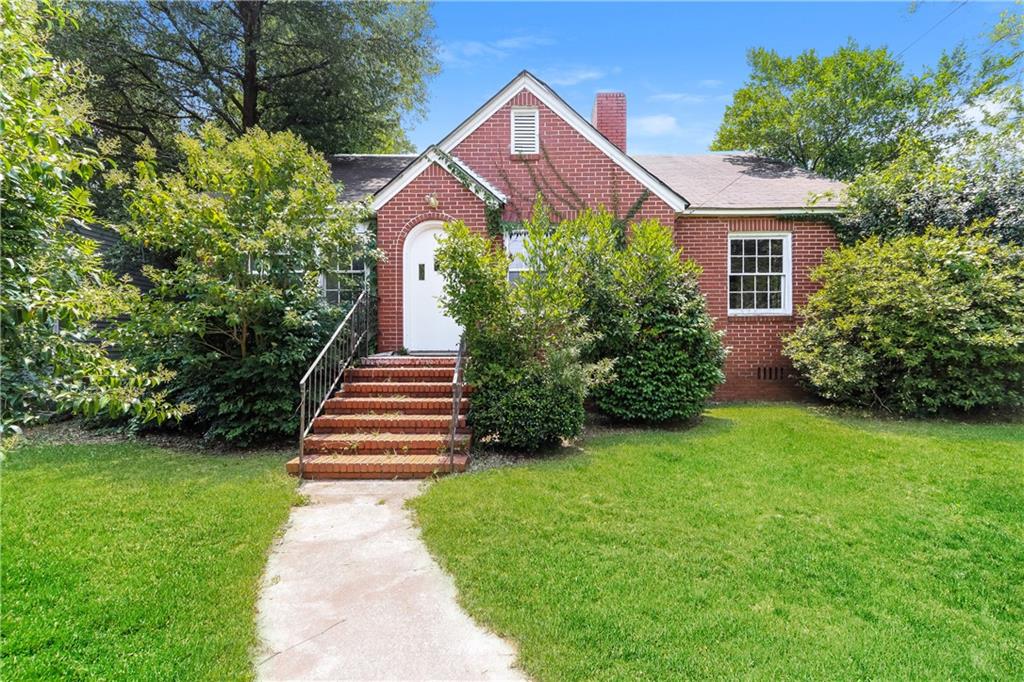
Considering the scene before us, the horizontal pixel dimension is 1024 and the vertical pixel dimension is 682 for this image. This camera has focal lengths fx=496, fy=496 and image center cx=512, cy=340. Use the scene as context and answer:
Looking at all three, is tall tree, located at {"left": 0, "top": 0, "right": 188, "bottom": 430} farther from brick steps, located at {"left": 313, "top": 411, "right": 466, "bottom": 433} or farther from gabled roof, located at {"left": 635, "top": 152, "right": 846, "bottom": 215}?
gabled roof, located at {"left": 635, "top": 152, "right": 846, "bottom": 215}

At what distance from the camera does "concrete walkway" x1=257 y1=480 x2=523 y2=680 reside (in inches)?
102

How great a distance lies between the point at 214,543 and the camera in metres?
3.93

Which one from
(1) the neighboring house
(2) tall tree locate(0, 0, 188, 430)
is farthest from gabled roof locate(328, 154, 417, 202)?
(2) tall tree locate(0, 0, 188, 430)

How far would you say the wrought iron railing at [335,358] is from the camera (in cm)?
642

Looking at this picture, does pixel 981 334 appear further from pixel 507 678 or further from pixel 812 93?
pixel 812 93

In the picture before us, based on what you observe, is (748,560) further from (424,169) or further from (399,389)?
(424,169)

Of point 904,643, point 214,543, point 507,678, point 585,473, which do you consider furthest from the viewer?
point 585,473

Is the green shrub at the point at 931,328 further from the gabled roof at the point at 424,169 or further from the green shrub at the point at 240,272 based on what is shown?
the green shrub at the point at 240,272

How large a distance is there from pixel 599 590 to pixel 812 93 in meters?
23.0

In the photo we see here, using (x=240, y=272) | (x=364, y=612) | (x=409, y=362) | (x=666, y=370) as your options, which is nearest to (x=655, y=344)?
(x=666, y=370)

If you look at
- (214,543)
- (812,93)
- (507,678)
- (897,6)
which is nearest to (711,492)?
(507,678)

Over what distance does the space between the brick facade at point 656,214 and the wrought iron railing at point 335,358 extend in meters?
3.54

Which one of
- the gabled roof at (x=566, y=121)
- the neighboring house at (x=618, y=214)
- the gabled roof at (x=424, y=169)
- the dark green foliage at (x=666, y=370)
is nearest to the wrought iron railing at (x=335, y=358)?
the neighboring house at (x=618, y=214)

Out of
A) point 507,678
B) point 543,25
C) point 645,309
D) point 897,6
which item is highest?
point 897,6
